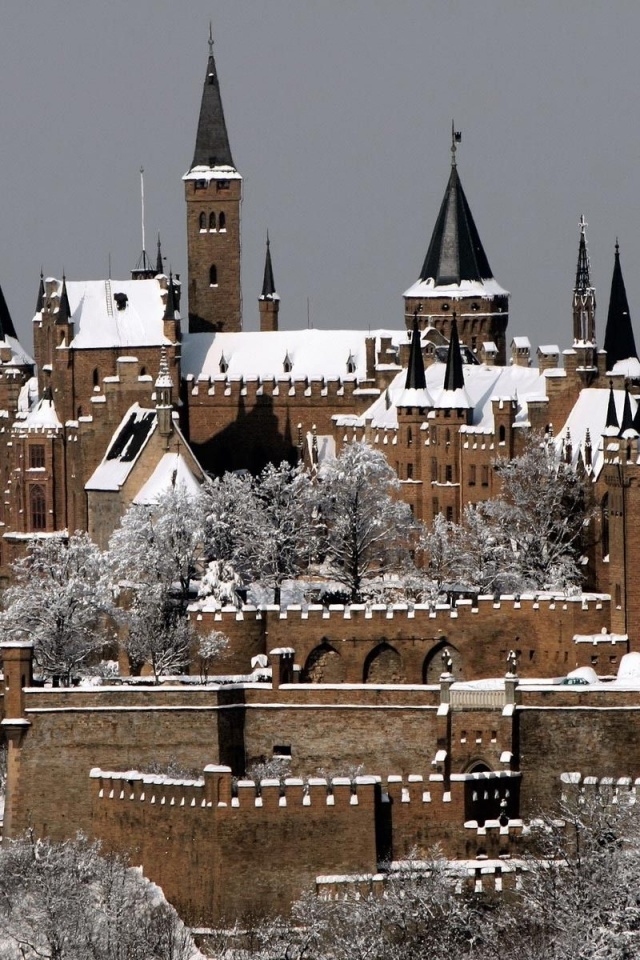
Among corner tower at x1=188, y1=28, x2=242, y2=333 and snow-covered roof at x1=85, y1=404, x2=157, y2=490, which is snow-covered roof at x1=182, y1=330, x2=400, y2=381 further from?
snow-covered roof at x1=85, y1=404, x2=157, y2=490

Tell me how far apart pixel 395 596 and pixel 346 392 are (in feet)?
90.2

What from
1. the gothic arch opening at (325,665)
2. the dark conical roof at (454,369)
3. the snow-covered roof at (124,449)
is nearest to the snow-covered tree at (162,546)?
the snow-covered roof at (124,449)

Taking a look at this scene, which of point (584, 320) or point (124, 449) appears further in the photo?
point (584, 320)

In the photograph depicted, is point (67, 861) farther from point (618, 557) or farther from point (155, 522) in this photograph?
point (155, 522)

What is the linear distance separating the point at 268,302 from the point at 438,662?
5457 cm

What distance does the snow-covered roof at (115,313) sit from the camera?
505ft

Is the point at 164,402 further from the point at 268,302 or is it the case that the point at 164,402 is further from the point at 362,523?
the point at 268,302

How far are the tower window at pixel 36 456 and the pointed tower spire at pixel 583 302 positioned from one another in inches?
804

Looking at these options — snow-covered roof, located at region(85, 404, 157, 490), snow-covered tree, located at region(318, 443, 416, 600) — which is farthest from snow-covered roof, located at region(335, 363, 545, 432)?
snow-covered roof, located at region(85, 404, 157, 490)

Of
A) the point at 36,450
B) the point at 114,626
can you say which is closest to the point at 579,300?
the point at 36,450

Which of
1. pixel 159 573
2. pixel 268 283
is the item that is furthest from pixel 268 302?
pixel 159 573

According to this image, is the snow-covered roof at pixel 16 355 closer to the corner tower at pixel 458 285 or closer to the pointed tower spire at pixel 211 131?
the pointed tower spire at pixel 211 131

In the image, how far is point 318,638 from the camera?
116 metres

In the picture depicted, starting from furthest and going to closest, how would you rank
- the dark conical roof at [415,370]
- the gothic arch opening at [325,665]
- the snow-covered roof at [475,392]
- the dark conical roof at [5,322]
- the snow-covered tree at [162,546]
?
the dark conical roof at [5,322] → the dark conical roof at [415,370] → the snow-covered roof at [475,392] → the snow-covered tree at [162,546] → the gothic arch opening at [325,665]
